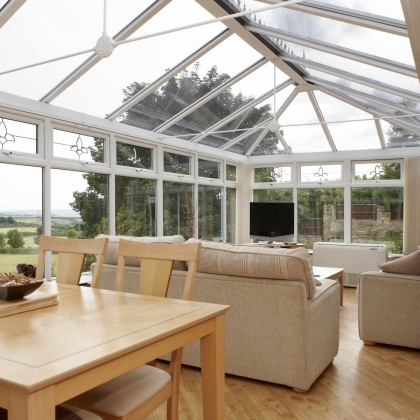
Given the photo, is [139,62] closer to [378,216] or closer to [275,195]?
[275,195]

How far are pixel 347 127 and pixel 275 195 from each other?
2.20 meters

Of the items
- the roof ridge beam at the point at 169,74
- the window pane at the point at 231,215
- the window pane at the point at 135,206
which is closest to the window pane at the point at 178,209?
the window pane at the point at 135,206

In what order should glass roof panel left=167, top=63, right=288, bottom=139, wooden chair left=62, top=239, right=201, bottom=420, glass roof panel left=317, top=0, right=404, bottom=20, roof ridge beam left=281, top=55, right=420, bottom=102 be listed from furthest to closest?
glass roof panel left=167, top=63, right=288, bottom=139, roof ridge beam left=281, top=55, right=420, bottom=102, glass roof panel left=317, top=0, right=404, bottom=20, wooden chair left=62, top=239, right=201, bottom=420

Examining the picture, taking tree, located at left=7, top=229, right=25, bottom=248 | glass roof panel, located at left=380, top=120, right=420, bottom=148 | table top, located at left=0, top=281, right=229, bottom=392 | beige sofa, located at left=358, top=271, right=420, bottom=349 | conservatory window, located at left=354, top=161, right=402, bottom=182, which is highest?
glass roof panel, located at left=380, top=120, right=420, bottom=148

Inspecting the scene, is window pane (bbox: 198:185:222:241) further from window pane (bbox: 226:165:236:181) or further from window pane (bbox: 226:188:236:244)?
window pane (bbox: 226:165:236:181)

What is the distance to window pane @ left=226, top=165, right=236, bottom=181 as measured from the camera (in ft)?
29.2

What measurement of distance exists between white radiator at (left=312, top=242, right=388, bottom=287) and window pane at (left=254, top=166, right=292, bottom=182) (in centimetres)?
224

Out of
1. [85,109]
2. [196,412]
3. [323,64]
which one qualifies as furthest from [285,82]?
[196,412]

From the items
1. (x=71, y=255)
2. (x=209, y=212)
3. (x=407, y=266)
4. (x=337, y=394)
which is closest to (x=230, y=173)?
(x=209, y=212)

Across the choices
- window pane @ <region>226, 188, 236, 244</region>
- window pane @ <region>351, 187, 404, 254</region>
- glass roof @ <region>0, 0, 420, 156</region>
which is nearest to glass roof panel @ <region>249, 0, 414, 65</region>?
glass roof @ <region>0, 0, 420, 156</region>

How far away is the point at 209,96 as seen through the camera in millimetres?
6090

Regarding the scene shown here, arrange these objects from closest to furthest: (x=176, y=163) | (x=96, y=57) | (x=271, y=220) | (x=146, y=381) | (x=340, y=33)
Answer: (x=146, y=381), (x=340, y=33), (x=96, y=57), (x=176, y=163), (x=271, y=220)

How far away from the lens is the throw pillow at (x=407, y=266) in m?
3.64

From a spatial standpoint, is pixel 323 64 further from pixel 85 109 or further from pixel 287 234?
pixel 287 234
